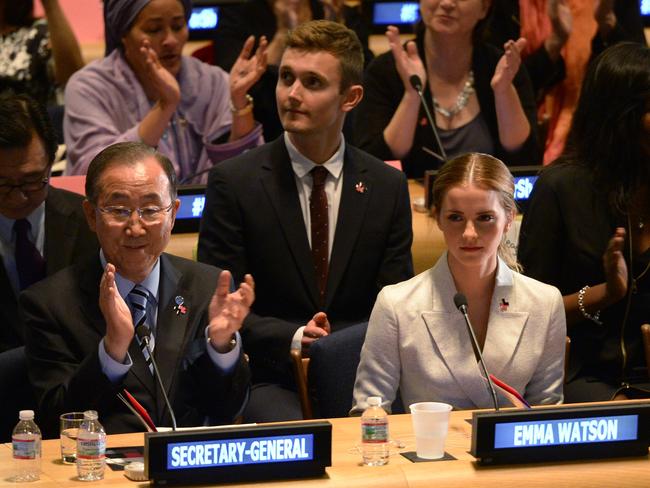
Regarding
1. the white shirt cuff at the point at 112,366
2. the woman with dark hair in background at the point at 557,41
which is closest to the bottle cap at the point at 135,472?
the white shirt cuff at the point at 112,366

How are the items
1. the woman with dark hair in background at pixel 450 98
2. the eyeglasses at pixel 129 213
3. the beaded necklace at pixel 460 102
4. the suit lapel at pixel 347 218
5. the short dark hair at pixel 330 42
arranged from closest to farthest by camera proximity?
the eyeglasses at pixel 129 213
the suit lapel at pixel 347 218
the short dark hair at pixel 330 42
the woman with dark hair in background at pixel 450 98
the beaded necklace at pixel 460 102

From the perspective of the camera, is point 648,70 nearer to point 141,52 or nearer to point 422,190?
point 422,190

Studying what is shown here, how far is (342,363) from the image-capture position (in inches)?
145

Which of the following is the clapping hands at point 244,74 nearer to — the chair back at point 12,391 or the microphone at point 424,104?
the microphone at point 424,104

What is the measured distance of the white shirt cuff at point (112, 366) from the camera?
10.6 ft

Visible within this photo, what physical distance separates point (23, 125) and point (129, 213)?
0.78 meters

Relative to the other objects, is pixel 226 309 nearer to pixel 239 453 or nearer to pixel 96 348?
pixel 96 348

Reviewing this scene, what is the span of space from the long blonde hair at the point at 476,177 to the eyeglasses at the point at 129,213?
0.78 m

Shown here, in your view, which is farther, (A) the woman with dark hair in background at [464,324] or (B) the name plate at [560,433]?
(A) the woman with dark hair in background at [464,324]

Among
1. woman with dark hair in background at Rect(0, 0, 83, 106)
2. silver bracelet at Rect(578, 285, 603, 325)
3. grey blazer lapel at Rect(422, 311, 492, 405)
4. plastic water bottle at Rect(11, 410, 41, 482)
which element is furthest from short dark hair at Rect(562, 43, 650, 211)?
woman with dark hair in background at Rect(0, 0, 83, 106)

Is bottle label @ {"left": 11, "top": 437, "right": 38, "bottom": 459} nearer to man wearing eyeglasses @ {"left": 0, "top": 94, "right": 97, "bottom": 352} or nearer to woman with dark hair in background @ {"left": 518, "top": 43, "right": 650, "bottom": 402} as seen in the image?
man wearing eyeglasses @ {"left": 0, "top": 94, "right": 97, "bottom": 352}

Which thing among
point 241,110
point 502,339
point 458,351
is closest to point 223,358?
point 458,351

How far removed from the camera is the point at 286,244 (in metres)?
4.32

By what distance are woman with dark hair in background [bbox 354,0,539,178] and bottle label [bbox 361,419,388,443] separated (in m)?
2.59
